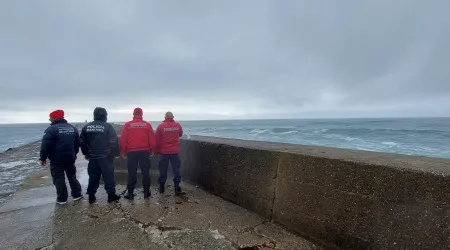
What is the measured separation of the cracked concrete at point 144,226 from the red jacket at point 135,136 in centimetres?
101

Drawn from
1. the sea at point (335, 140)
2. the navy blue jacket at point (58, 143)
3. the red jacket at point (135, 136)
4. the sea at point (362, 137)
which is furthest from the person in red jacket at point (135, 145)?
the sea at point (362, 137)

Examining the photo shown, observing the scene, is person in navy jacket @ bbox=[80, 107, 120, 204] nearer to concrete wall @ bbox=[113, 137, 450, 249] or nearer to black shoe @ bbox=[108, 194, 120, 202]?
black shoe @ bbox=[108, 194, 120, 202]

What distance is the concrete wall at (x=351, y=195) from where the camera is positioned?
2.42m

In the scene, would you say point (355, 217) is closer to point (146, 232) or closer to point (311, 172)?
point (311, 172)

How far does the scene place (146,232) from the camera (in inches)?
142

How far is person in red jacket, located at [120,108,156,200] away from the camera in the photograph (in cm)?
522

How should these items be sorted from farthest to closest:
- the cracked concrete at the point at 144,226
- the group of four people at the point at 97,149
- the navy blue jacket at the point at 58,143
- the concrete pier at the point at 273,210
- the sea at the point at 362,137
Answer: the sea at the point at 362,137 < the group of four people at the point at 97,149 < the navy blue jacket at the point at 58,143 < the cracked concrete at the point at 144,226 < the concrete pier at the point at 273,210

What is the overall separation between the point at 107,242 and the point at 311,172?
2719mm

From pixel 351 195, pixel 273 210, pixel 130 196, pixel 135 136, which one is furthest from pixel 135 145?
pixel 351 195

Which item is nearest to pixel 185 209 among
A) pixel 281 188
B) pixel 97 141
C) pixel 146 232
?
pixel 146 232

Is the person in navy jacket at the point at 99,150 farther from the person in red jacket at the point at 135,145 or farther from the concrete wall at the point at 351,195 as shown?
the concrete wall at the point at 351,195

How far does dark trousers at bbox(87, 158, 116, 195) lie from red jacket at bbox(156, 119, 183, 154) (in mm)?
1023

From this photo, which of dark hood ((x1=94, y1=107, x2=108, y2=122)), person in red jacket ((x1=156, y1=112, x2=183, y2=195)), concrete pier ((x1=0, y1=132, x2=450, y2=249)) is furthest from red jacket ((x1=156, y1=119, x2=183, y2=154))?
dark hood ((x1=94, y1=107, x2=108, y2=122))

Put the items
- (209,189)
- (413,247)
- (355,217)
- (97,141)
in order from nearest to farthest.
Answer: (413,247), (355,217), (97,141), (209,189)
